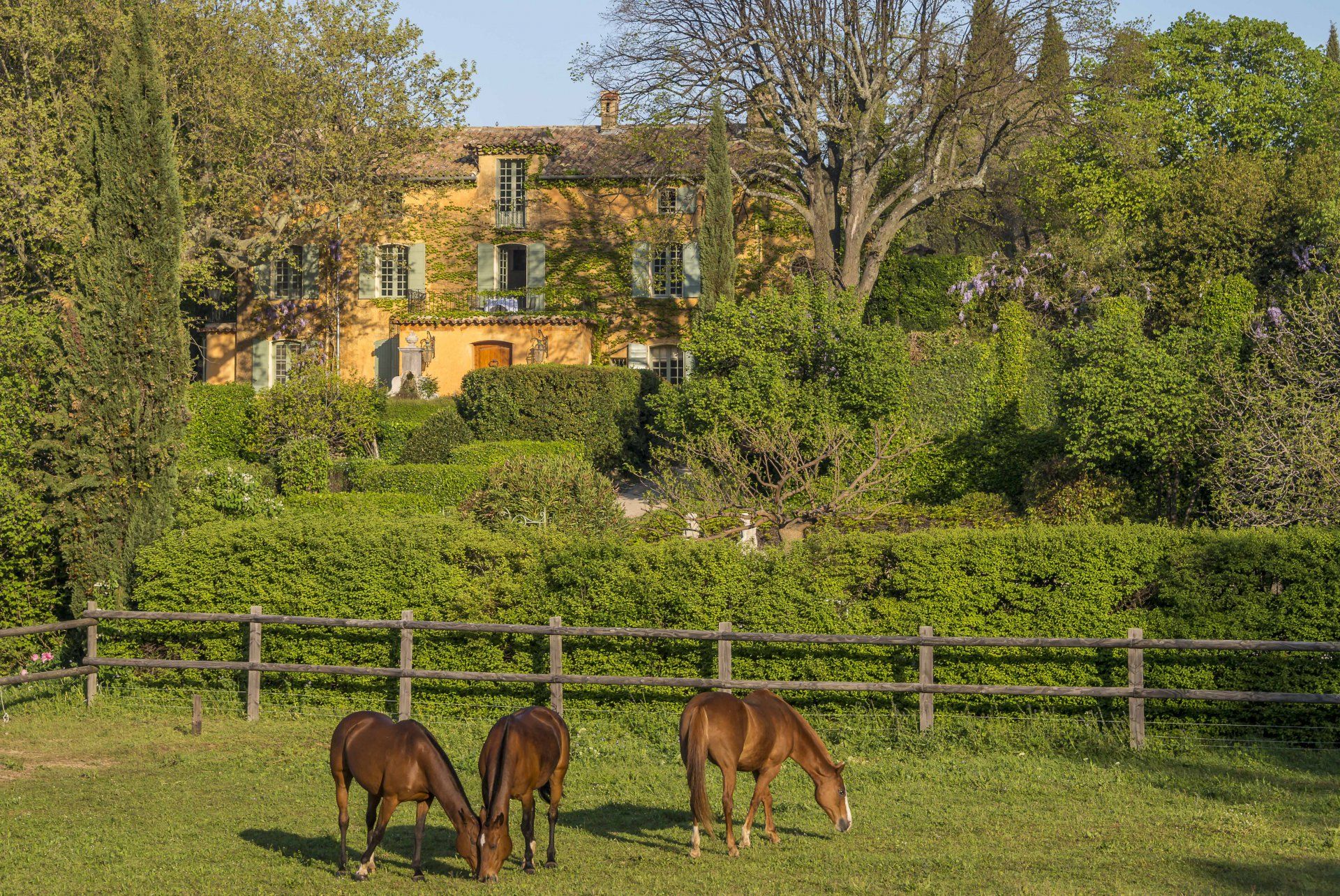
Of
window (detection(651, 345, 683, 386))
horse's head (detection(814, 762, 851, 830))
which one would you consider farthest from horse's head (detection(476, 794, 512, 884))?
window (detection(651, 345, 683, 386))

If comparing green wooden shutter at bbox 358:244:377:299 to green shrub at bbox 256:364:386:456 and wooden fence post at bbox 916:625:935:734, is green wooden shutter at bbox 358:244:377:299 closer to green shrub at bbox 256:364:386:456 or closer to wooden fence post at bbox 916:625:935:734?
green shrub at bbox 256:364:386:456

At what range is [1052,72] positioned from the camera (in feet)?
119

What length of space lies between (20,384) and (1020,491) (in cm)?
1797

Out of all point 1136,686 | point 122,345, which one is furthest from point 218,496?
point 1136,686

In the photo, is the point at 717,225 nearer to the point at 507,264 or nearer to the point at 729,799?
the point at 507,264

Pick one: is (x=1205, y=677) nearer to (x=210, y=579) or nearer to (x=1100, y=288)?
(x=210, y=579)

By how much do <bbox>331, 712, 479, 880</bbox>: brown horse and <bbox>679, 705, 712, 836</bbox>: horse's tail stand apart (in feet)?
4.79

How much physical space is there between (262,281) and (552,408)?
54.2 feet

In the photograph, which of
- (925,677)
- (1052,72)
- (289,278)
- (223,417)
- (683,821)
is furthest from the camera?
(289,278)

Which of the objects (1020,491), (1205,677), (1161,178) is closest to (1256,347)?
(1020,491)

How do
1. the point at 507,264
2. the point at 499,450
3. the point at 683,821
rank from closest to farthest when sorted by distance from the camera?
the point at 683,821, the point at 499,450, the point at 507,264

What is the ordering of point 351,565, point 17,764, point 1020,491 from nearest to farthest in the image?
point 17,764 < point 351,565 < point 1020,491

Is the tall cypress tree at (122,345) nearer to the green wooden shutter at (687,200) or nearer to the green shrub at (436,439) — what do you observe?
the green shrub at (436,439)

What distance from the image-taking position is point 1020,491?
82.5 feet
